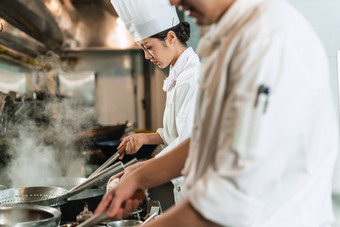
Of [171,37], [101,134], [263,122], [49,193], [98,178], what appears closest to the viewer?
[263,122]

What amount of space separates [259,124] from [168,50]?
5.13 feet

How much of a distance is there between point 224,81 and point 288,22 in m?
0.18

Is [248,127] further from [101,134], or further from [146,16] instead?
[101,134]

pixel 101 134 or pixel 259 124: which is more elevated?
pixel 259 124

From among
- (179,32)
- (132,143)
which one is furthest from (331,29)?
(132,143)

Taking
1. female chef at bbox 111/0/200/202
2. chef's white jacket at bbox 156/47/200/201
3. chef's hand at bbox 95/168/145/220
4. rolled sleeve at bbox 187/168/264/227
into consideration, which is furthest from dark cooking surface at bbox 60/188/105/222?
rolled sleeve at bbox 187/168/264/227

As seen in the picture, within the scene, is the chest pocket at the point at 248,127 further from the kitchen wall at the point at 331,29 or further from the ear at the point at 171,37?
the kitchen wall at the point at 331,29

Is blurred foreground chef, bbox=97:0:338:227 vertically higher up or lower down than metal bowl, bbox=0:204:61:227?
higher up

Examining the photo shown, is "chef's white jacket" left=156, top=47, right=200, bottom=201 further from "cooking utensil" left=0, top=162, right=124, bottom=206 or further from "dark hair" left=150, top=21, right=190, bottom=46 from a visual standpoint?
"cooking utensil" left=0, top=162, right=124, bottom=206

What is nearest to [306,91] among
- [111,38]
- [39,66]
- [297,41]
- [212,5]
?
[297,41]

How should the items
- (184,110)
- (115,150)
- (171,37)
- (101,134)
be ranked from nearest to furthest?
(184,110) → (171,37) → (115,150) → (101,134)

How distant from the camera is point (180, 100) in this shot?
214cm

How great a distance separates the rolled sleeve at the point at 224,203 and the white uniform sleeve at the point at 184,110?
4.04ft

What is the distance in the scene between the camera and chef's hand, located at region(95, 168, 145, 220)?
1080 millimetres
